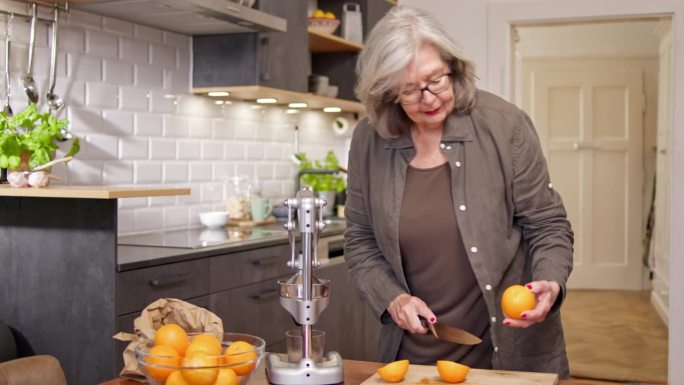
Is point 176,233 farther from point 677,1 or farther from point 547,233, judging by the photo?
point 677,1

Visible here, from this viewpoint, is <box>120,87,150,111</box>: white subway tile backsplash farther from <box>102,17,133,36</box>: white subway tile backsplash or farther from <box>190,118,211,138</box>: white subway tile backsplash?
<box>190,118,211,138</box>: white subway tile backsplash

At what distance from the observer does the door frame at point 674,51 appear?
16.5ft

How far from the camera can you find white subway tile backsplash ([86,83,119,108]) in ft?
11.8

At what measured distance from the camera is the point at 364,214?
235 cm

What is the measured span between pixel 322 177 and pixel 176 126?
1384 millimetres

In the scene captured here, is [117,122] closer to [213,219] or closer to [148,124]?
[148,124]

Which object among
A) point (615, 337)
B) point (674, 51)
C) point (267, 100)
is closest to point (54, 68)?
point (267, 100)

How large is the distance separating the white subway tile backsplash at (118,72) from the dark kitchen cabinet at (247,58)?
1.53 ft

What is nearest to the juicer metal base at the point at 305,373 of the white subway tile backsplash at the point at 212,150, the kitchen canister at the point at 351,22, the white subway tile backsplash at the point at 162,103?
the white subway tile backsplash at the point at 162,103

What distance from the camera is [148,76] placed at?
3.96m

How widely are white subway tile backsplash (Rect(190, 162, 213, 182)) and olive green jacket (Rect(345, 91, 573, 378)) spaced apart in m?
2.14

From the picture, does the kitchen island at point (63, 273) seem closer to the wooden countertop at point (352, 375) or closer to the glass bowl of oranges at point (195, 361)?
the wooden countertop at point (352, 375)

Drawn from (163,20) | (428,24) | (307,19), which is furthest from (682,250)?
(428,24)

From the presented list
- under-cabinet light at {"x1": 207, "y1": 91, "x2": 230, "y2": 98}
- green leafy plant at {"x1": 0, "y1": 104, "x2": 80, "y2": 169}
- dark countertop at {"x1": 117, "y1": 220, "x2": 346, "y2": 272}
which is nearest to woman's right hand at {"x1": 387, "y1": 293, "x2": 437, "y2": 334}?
dark countertop at {"x1": 117, "y1": 220, "x2": 346, "y2": 272}
